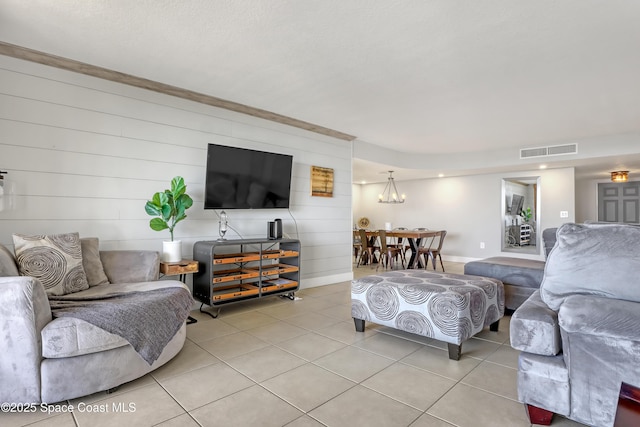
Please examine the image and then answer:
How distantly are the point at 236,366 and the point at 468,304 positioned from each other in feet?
5.88

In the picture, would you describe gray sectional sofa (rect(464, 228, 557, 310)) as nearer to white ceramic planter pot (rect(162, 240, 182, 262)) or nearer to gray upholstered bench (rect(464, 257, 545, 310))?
gray upholstered bench (rect(464, 257, 545, 310))

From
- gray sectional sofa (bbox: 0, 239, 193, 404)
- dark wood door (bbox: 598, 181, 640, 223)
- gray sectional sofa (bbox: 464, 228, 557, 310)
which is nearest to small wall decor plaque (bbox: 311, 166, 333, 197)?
gray sectional sofa (bbox: 464, 228, 557, 310)

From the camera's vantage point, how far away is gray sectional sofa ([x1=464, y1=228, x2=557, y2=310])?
3.47m

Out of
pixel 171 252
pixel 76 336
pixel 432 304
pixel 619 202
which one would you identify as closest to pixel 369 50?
pixel 432 304

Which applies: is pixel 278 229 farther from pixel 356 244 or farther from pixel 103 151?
pixel 356 244

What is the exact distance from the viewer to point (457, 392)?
212cm

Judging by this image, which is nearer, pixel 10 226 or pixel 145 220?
pixel 10 226

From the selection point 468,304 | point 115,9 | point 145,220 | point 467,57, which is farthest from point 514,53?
point 145,220

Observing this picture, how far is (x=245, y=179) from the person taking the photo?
4254 millimetres

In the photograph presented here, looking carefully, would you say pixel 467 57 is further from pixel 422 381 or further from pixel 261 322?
pixel 261 322

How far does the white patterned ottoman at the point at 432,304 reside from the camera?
2580 millimetres

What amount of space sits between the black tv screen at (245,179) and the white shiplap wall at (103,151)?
0.19 m

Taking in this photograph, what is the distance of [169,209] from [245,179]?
1112 mm

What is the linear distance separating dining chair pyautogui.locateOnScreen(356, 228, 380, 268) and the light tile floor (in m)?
3.97
